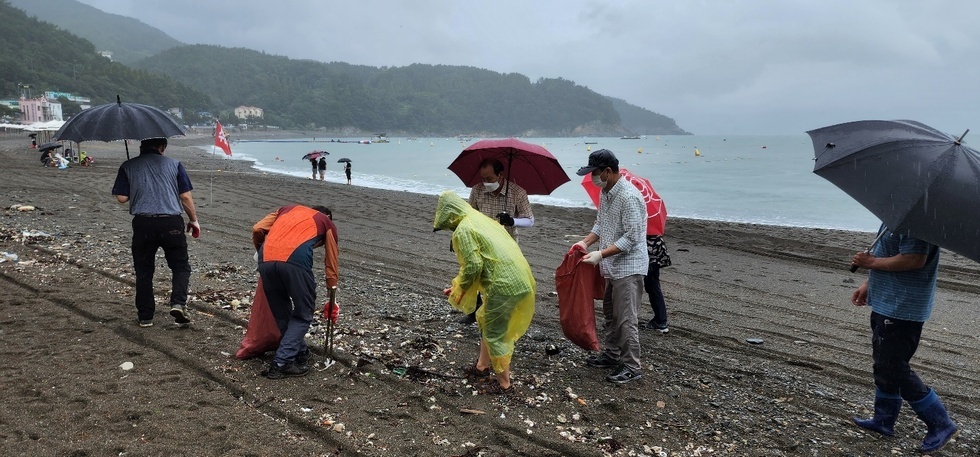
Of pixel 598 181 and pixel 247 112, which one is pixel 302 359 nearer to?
pixel 598 181

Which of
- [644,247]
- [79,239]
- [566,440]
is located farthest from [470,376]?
[79,239]

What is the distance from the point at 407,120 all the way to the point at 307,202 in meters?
182

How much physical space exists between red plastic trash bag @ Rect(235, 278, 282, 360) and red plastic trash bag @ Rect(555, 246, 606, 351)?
91.9 inches

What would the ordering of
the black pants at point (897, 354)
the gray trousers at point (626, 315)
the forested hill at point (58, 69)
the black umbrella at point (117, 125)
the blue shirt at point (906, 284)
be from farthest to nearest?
the forested hill at point (58, 69)
the black umbrella at point (117, 125)
the gray trousers at point (626, 315)
the black pants at point (897, 354)
the blue shirt at point (906, 284)

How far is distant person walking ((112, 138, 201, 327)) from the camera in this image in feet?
16.9

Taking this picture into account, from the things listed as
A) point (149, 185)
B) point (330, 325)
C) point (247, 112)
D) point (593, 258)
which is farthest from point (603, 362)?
point (247, 112)

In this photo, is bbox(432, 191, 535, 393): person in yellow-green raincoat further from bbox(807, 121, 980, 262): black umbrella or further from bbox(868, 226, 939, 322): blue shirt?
bbox(868, 226, 939, 322): blue shirt

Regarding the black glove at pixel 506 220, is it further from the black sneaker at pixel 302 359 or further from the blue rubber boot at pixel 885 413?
the blue rubber boot at pixel 885 413

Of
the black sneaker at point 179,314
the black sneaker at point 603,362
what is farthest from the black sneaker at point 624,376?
the black sneaker at point 179,314

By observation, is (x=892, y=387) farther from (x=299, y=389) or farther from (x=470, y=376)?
(x=299, y=389)

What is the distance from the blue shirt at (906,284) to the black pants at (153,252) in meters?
5.38

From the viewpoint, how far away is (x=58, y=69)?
4053 inches

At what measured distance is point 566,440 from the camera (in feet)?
12.8

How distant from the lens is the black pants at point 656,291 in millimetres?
6011
